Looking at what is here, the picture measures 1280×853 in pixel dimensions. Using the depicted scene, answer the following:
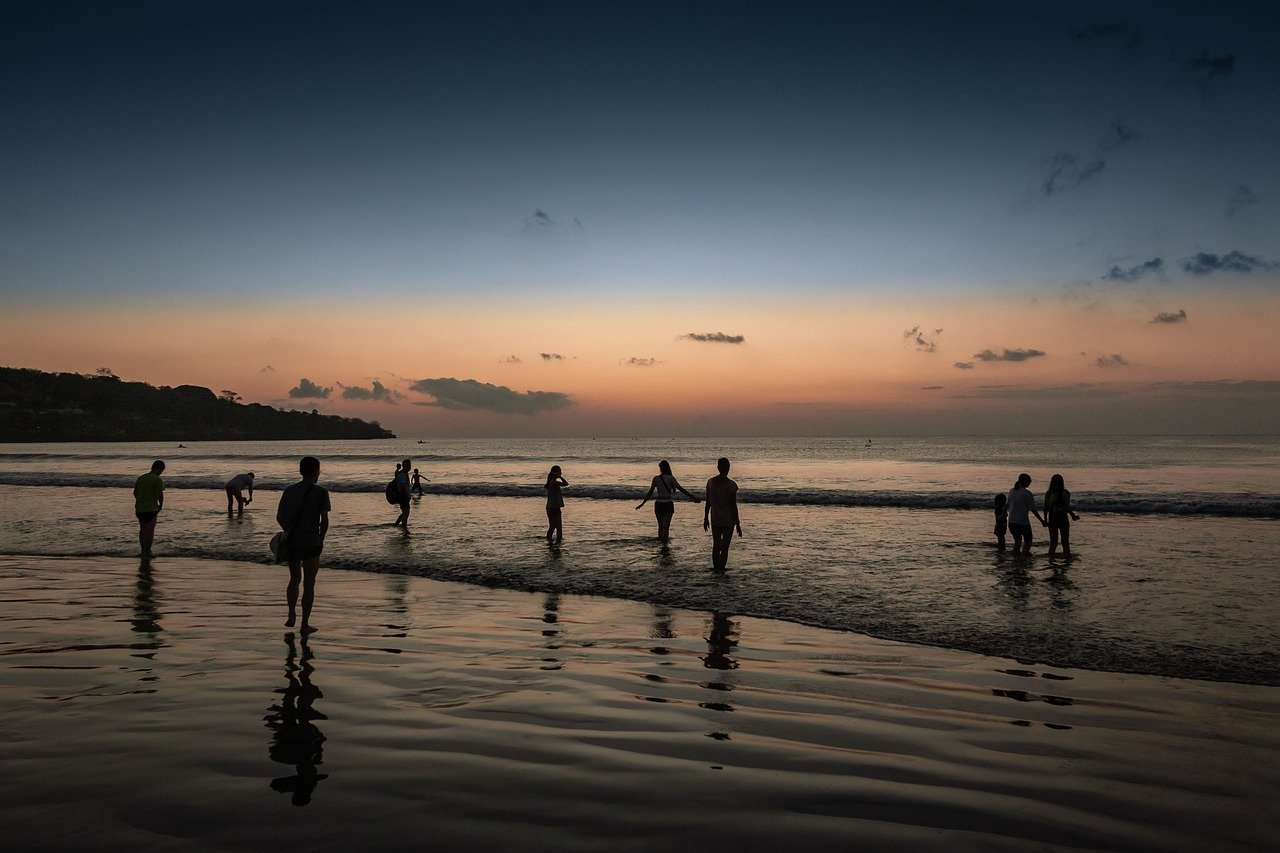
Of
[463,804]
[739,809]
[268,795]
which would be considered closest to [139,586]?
[268,795]

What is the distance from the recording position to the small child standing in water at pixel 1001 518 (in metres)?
18.0

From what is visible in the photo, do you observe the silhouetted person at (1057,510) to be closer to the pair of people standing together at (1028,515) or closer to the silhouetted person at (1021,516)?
the pair of people standing together at (1028,515)

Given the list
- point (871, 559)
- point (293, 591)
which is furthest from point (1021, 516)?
point (293, 591)

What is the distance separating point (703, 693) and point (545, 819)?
290 centimetres

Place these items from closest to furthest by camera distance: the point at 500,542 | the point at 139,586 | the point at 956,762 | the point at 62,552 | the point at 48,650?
the point at 956,762, the point at 48,650, the point at 139,586, the point at 62,552, the point at 500,542

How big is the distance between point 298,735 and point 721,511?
9745 millimetres

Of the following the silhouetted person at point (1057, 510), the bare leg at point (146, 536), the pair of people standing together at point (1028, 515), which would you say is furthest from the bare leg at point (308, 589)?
the silhouetted person at point (1057, 510)

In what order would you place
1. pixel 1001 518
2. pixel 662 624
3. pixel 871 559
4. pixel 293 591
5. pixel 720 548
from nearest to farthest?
pixel 293 591 → pixel 662 624 → pixel 720 548 → pixel 871 559 → pixel 1001 518

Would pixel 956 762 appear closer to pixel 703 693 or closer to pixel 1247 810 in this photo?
pixel 1247 810

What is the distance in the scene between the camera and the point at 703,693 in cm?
707

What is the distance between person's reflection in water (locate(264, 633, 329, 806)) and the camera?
4.85 m

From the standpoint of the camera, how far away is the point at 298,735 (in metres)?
5.75

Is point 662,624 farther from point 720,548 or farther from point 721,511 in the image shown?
point 720,548

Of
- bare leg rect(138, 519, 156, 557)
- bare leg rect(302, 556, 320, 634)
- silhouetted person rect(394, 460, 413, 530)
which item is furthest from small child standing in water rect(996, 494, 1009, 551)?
bare leg rect(138, 519, 156, 557)
